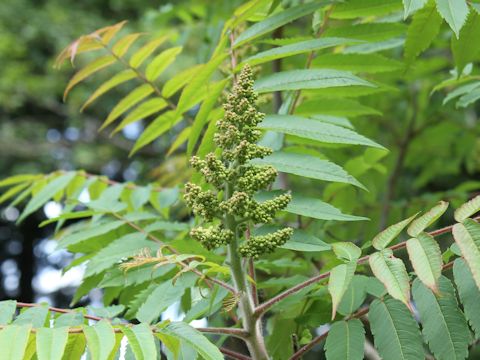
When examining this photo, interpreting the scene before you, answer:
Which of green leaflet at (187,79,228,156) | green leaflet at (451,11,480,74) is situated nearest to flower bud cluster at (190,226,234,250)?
green leaflet at (187,79,228,156)

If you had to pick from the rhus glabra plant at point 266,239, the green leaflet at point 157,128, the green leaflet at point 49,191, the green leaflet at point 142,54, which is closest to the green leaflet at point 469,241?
the rhus glabra plant at point 266,239

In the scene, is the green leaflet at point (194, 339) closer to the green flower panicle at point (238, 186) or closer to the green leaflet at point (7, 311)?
the green flower panicle at point (238, 186)

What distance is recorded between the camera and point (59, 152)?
9500 mm

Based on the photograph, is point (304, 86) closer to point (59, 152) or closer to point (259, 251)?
point (259, 251)

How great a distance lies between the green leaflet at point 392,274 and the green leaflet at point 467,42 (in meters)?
0.60

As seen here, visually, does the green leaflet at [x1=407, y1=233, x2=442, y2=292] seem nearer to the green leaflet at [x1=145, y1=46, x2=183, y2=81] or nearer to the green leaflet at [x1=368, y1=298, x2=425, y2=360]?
the green leaflet at [x1=368, y1=298, x2=425, y2=360]

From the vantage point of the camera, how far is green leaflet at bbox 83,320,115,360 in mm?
1089

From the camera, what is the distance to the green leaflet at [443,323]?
122cm

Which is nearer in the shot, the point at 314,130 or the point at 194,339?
the point at 194,339

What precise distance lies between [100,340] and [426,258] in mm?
575

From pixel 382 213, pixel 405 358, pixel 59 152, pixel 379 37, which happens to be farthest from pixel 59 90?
pixel 405 358

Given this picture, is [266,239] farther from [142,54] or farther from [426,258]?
[142,54]

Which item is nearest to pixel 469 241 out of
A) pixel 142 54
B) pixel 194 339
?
pixel 194 339

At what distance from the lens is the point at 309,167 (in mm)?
1396
